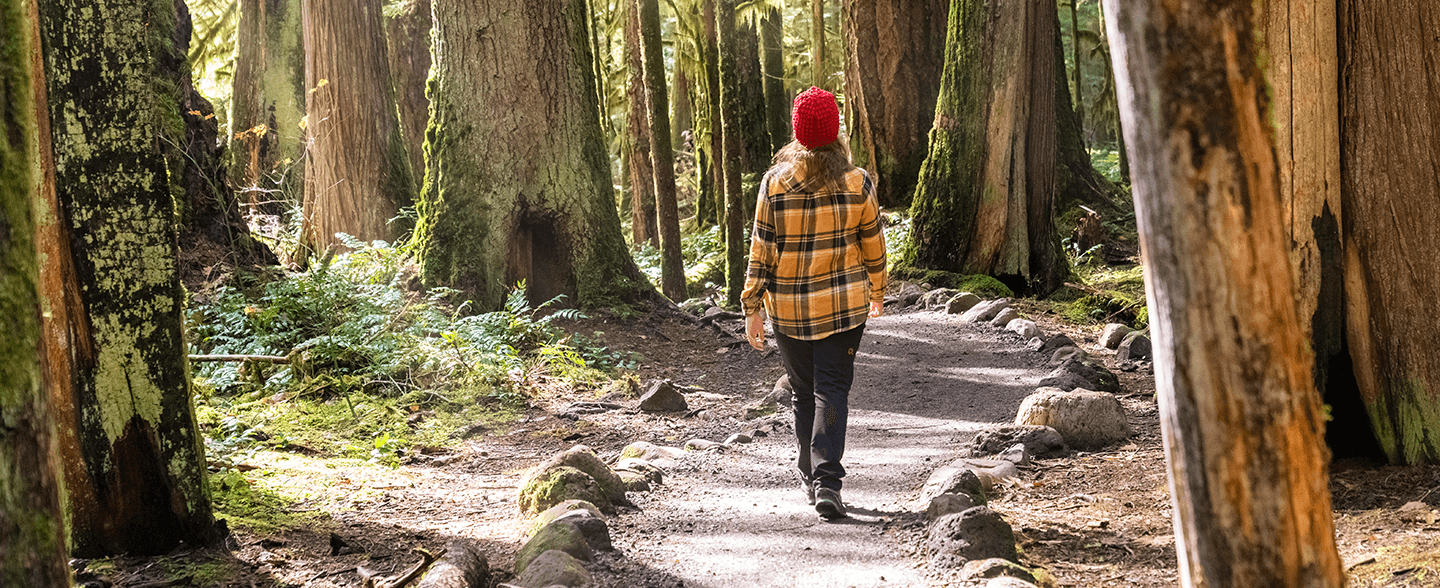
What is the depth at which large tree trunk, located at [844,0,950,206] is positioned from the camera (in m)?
15.6

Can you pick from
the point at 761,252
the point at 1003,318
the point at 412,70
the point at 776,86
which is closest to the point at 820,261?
the point at 761,252

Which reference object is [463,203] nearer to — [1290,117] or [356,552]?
[356,552]

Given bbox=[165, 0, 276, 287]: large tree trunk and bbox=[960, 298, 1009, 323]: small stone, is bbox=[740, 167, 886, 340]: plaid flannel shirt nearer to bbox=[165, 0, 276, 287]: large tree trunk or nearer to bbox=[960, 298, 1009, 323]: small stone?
bbox=[960, 298, 1009, 323]: small stone

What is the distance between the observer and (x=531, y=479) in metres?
4.82

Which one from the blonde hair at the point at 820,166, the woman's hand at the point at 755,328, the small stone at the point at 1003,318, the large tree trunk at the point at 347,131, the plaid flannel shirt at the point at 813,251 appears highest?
the large tree trunk at the point at 347,131

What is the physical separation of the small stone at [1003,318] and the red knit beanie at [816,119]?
195 inches

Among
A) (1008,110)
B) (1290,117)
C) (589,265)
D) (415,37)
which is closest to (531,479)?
(1290,117)

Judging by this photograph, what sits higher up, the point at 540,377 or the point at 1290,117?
the point at 1290,117

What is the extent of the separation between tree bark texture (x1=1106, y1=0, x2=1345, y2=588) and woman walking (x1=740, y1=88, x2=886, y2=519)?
234 centimetres

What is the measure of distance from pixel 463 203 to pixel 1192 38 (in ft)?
25.4

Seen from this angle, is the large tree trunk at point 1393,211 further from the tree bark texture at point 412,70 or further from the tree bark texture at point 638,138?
the tree bark texture at point 412,70

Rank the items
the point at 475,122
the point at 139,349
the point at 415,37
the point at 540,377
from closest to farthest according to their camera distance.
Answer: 1. the point at 139,349
2. the point at 540,377
3. the point at 475,122
4. the point at 415,37

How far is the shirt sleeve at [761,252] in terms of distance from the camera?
4.71 metres

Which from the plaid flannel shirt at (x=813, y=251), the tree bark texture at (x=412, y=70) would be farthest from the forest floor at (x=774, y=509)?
the tree bark texture at (x=412, y=70)
